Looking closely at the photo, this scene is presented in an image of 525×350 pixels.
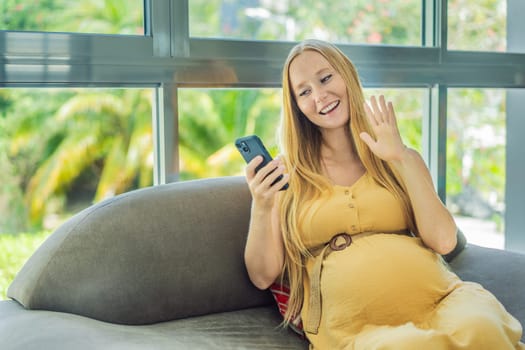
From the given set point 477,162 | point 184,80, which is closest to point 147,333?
point 184,80

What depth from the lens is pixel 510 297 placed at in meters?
2.00

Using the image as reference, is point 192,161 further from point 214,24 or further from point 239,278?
point 239,278

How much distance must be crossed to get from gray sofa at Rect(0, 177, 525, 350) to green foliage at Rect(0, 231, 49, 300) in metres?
0.34

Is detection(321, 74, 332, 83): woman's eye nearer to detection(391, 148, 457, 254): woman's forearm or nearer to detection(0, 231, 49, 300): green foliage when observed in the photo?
detection(391, 148, 457, 254): woman's forearm

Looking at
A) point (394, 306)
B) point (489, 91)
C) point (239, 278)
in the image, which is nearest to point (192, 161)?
point (239, 278)

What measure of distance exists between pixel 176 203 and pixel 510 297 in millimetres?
974

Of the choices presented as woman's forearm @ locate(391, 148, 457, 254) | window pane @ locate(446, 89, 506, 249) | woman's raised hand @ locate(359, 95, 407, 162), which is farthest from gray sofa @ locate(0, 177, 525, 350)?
window pane @ locate(446, 89, 506, 249)

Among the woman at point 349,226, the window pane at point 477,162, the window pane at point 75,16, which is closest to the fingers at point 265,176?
the woman at point 349,226

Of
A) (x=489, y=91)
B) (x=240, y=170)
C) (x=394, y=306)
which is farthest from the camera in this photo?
(x=489, y=91)

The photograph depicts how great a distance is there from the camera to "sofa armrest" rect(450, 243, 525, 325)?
1.99m

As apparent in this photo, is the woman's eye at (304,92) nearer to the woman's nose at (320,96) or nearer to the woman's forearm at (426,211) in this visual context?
the woman's nose at (320,96)

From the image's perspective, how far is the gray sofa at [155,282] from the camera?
1.67 meters

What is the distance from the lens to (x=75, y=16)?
2.16 metres

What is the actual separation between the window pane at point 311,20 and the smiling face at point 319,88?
542 mm
